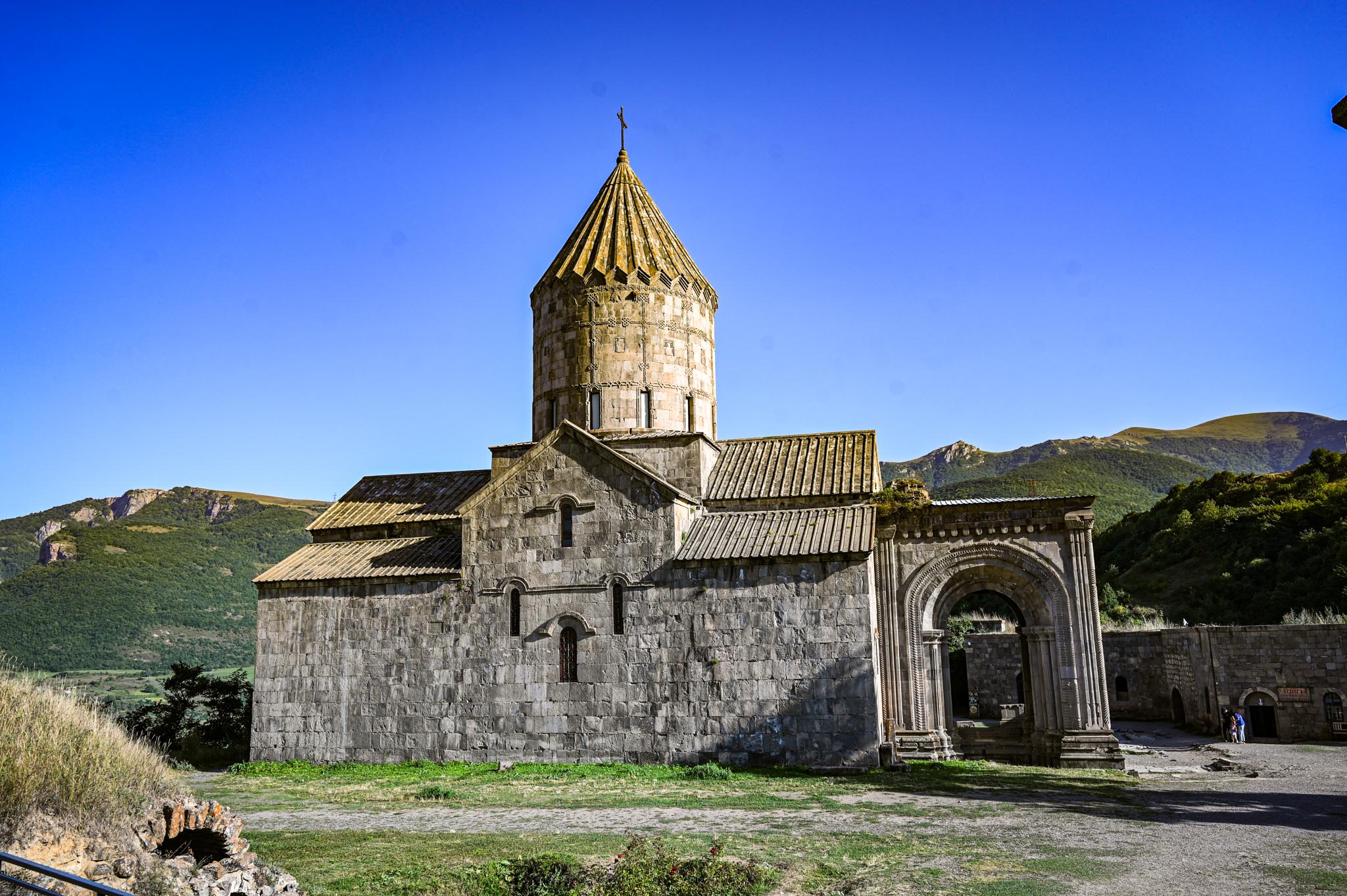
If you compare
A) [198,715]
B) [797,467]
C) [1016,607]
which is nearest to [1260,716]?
[1016,607]

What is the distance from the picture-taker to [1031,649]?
52.9 ft

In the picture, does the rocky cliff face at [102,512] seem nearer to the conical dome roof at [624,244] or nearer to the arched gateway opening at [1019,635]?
the conical dome roof at [624,244]

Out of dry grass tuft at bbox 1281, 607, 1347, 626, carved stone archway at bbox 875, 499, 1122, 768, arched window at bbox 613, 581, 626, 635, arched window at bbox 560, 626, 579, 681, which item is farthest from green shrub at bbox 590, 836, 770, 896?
dry grass tuft at bbox 1281, 607, 1347, 626

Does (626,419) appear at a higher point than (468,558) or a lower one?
higher

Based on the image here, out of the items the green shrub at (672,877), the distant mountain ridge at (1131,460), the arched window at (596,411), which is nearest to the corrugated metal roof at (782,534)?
the arched window at (596,411)

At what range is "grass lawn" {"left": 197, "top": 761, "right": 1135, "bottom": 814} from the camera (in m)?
11.9

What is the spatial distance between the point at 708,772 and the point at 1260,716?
14.4m

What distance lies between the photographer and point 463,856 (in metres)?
8.66

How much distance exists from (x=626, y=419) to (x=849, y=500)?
14.5 feet

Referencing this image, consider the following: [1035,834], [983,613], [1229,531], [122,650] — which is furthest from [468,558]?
[122,650]

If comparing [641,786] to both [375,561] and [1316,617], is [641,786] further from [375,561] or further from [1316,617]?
[1316,617]

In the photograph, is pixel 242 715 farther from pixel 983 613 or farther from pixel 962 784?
pixel 983 613

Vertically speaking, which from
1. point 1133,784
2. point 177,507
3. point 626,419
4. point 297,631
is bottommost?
point 1133,784

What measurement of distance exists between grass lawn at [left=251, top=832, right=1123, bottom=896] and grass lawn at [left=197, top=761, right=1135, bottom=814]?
84.5 inches
